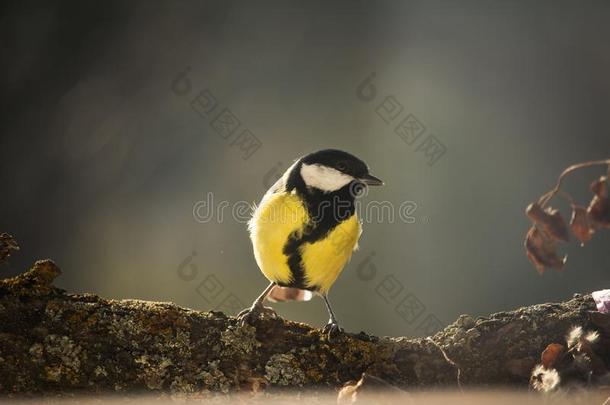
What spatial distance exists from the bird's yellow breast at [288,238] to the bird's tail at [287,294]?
12 cm

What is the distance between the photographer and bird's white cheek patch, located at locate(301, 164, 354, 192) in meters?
1.93

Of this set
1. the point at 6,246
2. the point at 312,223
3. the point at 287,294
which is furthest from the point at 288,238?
the point at 6,246

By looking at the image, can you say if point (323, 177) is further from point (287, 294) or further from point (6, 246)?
point (6, 246)

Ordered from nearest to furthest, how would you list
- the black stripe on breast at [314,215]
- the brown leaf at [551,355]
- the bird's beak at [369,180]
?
1. the brown leaf at [551,355]
2. the black stripe on breast at [314,215]
3. the bird's beak at [369,180]

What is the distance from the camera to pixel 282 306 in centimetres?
386

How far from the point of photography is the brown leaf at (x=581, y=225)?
108 cm

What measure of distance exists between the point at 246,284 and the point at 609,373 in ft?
9.07

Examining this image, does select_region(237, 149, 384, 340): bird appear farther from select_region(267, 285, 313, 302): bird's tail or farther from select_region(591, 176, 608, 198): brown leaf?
select_region(591, 176, 608, 198): brown leaf

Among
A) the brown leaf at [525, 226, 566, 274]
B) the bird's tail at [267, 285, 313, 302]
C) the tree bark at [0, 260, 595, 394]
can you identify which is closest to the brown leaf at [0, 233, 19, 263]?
the tree bark at [0, 260, 595, 394]

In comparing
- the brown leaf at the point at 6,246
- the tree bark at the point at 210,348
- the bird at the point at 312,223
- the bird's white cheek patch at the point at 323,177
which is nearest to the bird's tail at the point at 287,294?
the bird at the point at 312,223

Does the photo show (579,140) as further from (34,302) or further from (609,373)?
(34,302)

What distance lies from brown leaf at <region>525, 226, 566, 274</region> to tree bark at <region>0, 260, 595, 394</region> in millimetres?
195

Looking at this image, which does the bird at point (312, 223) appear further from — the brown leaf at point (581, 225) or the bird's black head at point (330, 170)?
the brown leaf at point (581, 225)

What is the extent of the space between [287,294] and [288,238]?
34 cm
